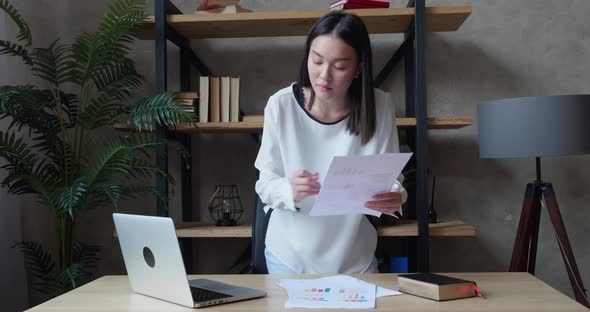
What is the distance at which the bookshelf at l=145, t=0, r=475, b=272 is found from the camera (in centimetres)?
252

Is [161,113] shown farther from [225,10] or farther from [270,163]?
[270,163]

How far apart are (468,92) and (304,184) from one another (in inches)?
69.9

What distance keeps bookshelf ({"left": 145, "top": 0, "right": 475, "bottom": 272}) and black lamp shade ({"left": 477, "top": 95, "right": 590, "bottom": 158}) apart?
0.31 meters

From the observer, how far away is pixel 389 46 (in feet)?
9.91

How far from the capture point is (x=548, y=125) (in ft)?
7.39

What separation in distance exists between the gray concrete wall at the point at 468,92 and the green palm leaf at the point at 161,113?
0.53m

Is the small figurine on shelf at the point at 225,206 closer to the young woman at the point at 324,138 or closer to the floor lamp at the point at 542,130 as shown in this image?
the young woman at the point at 324,138

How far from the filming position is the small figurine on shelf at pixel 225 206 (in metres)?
2.78

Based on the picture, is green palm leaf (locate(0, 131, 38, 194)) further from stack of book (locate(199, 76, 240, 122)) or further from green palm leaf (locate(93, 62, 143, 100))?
stack of book (locate(199, 76, 240, 122))

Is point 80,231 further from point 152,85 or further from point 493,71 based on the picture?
point 493,71

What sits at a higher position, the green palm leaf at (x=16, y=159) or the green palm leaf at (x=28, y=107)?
the green palm leaf at (x=28, y=107)

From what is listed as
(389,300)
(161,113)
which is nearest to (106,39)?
(161,113)

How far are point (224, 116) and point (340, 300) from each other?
1569 millimetres

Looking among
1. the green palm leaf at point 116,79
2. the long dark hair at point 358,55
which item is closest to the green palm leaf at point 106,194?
the green palm leaf at point 116,79
